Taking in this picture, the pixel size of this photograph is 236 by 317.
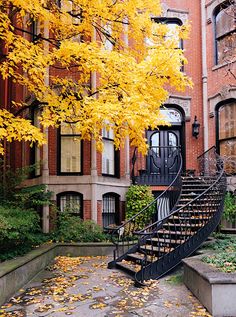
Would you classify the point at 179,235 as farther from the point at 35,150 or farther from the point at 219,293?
the point at 35,150

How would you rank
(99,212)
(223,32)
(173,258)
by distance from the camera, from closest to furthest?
(173,258)
(99,212)
(223,32)

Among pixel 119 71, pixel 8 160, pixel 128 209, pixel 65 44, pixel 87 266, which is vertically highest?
pixel 65 44

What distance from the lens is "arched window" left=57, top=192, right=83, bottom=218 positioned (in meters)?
12.0

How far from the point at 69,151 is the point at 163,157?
412cm

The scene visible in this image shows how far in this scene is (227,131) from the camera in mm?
13773

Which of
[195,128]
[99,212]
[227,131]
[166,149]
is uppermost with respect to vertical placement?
[195,128]

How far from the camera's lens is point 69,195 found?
12195mm

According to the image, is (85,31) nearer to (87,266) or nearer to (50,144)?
(50,144)

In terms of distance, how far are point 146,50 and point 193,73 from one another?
485 centimetres

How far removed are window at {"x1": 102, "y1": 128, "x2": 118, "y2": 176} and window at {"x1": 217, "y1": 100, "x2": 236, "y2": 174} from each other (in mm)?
4181

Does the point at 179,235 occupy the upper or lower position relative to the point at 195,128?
lower

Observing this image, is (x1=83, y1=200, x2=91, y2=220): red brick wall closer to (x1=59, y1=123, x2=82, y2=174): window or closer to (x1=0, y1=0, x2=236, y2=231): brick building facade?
(x1=0, y1=0, x2=236, y2=231): brick building facade

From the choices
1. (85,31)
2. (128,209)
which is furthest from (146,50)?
(128,209)

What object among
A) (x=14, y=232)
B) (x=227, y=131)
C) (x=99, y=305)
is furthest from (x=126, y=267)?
(x=227, y=131)
